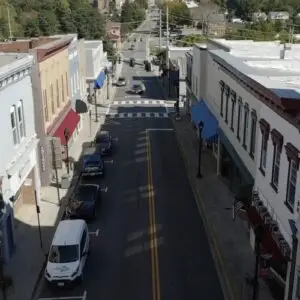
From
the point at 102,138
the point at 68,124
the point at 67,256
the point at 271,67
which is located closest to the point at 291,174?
the point at 67,256

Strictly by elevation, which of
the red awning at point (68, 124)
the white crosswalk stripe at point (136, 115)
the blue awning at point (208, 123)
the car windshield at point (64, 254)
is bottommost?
the white crosswalk stripe at point (136, 115)

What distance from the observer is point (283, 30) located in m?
127

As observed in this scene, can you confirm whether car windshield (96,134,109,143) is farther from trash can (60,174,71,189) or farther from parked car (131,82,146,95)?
parked car (131,82,146,95)

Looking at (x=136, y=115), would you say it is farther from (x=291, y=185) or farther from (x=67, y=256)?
(x=291, y=185)

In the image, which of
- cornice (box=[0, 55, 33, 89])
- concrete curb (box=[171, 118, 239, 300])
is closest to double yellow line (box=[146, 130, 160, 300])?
concrete curb (box=[171, 118, 239, 300])

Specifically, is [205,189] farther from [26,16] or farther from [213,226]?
[26,16]

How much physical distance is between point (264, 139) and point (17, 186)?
1202 centimetres

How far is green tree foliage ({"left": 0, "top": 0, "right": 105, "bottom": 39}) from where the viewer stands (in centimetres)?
10250

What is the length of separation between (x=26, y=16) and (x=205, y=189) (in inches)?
3874

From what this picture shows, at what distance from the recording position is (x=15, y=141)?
2444 cm

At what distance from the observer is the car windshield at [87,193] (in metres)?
27.5

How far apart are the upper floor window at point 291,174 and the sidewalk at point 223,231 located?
4.56 metres

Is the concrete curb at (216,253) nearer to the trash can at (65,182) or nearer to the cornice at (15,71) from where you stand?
the trash can at (65,182)

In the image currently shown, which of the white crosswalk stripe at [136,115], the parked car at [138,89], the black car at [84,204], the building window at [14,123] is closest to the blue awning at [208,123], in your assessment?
the black car at [84,204]
